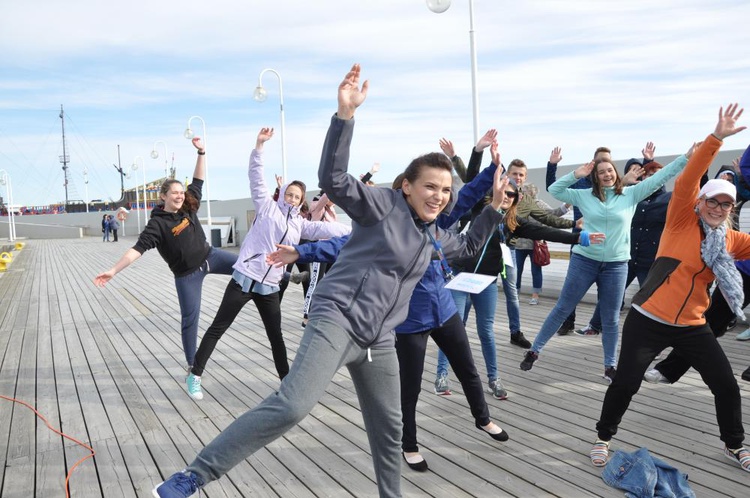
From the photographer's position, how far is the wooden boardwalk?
3250 mm

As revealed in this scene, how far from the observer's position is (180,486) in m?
2.20

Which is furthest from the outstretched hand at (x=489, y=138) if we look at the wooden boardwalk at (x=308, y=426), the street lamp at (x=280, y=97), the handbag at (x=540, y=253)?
the street lamp at (x=280, y=97)

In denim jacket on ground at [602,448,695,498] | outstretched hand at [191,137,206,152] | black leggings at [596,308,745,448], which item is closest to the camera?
denim jacket on ground at [602,448,695,498]

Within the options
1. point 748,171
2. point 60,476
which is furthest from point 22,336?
point 748,171

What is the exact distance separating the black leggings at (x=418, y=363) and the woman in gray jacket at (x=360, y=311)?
0.78m

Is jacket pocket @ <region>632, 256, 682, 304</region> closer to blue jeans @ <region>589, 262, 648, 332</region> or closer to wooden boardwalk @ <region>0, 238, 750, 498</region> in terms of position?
wooden boardwalk @ <region>0, 238, 750, 498</region>

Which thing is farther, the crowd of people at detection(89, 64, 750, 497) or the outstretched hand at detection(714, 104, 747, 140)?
the outstretched hand at detection(714, 104, 747, 140)

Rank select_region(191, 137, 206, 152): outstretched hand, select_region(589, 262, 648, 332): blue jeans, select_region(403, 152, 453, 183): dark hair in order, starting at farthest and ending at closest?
1. select_region(589, 262, 648, 332): blue jeans
2. select_region(191, 137, 206, 152): outstretched hand
3. select_region(403, 152, 453, 183): dark hair

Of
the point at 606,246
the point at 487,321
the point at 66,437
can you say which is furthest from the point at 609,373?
the point at 66,437

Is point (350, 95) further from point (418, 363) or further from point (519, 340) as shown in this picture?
point (519, 340)

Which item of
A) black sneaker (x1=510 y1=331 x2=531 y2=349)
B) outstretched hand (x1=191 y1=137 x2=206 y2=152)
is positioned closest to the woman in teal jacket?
black sneaker (x1=510 y1=331 x2=531 y2=349)

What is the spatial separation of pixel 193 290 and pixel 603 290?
3532 millimetres

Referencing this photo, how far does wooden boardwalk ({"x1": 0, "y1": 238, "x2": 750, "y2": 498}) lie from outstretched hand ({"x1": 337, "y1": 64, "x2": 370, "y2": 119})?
6.83 feet

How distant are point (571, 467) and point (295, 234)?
2.74 meters
